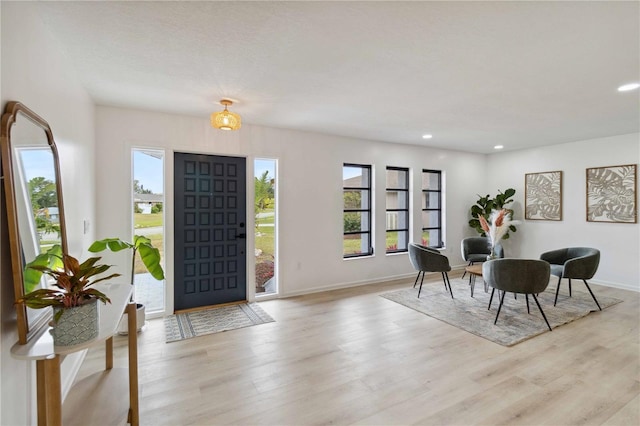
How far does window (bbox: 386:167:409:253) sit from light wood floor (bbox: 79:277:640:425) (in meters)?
2.38

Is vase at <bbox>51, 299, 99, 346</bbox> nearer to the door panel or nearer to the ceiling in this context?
the ceiling

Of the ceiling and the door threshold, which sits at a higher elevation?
the ceiling

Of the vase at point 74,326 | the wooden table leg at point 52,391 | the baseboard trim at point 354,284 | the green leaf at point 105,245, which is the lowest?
the baseboard trim at point 354,284

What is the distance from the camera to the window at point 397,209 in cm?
575

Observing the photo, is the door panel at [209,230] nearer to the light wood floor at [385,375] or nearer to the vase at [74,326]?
the light wood floor at [385,375]

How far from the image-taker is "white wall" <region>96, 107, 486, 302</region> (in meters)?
3.50

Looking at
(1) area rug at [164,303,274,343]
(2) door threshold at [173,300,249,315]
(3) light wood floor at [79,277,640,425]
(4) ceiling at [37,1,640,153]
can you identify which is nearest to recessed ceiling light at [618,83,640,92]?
(4) ceiling at [37,1,640,153]

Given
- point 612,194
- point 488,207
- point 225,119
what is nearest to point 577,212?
point 612,194

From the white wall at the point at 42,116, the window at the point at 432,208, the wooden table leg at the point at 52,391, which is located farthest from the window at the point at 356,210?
the wooden table leg at the point at 52,391

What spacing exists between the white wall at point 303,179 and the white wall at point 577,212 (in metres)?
0.78

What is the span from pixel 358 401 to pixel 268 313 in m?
1.97

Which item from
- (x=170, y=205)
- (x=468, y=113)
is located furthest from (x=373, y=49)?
(x=170, y=205)

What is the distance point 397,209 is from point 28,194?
529cm

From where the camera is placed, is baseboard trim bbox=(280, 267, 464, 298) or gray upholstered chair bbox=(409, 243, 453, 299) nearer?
gray upholstered chair bbox=(409, 243, 453, 299)
